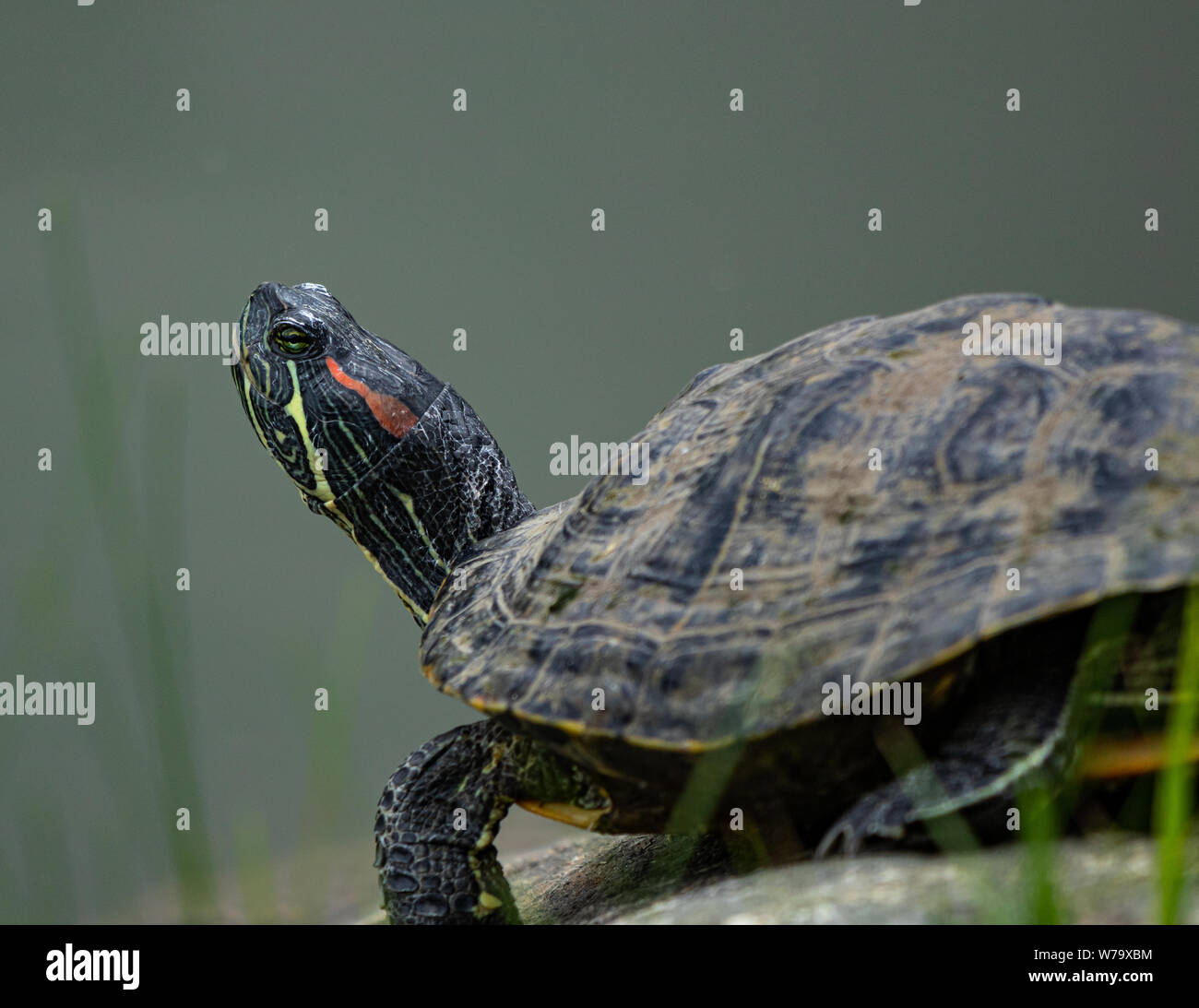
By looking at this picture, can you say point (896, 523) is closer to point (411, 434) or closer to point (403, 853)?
point (403, 853)

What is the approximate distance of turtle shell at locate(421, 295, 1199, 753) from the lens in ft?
5.52

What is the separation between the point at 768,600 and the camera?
6.24ft

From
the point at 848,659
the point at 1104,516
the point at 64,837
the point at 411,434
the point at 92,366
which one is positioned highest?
the point at 411,434

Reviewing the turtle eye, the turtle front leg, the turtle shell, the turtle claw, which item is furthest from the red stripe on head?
the turtle claw

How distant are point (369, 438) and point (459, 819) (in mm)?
1189

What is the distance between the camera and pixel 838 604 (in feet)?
5.95

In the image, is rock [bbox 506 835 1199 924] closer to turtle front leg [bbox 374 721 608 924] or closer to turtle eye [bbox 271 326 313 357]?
turtle front leg [bbox 374 721 608 924]

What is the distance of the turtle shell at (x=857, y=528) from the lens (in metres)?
1.68

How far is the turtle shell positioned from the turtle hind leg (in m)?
0.14

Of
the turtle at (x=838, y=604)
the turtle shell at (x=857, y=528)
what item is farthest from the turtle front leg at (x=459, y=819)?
the turtle shell at (x=857, y=528)

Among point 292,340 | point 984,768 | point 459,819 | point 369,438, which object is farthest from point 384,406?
point 984,768

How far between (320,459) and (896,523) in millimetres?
1836

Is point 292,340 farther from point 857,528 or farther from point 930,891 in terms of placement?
point 930,891
